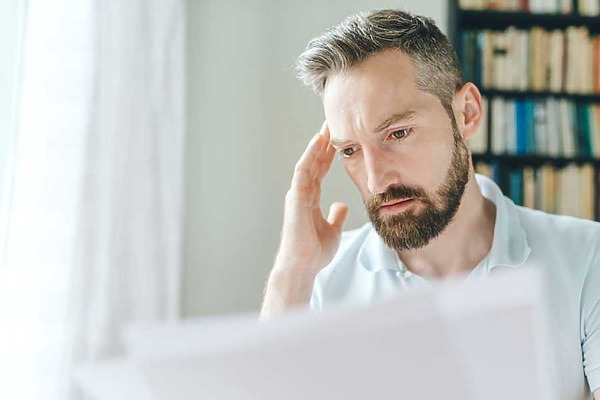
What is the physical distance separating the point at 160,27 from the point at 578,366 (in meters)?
1.56

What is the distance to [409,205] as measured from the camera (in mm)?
1251

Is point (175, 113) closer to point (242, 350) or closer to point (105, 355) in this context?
point (105, 355)

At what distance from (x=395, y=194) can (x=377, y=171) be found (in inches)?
2.2

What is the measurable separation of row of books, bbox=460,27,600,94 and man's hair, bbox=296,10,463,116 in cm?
136

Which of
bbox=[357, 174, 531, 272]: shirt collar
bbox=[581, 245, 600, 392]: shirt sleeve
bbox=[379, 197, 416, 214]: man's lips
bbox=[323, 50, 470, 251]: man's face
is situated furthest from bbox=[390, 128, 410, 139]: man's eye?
bbox=[581, 245, 600, 392]: shirt sleeve

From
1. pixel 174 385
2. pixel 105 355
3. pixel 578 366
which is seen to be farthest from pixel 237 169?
pixel 174 385

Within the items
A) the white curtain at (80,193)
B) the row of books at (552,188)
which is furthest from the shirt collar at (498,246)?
the row of books at (552,188)

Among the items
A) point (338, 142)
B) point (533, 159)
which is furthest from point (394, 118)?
point (533, 159)

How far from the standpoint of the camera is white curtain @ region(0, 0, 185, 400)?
1438 mm

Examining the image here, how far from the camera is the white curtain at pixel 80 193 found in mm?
1438

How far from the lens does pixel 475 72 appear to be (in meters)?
2.65

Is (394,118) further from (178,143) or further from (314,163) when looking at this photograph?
(178,143)

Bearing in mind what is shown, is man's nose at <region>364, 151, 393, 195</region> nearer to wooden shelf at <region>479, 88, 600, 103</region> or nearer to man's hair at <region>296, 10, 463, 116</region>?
man's hair at <region>296, 10, 463, 116</region>

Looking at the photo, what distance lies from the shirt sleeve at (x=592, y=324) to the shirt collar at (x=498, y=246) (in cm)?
11
